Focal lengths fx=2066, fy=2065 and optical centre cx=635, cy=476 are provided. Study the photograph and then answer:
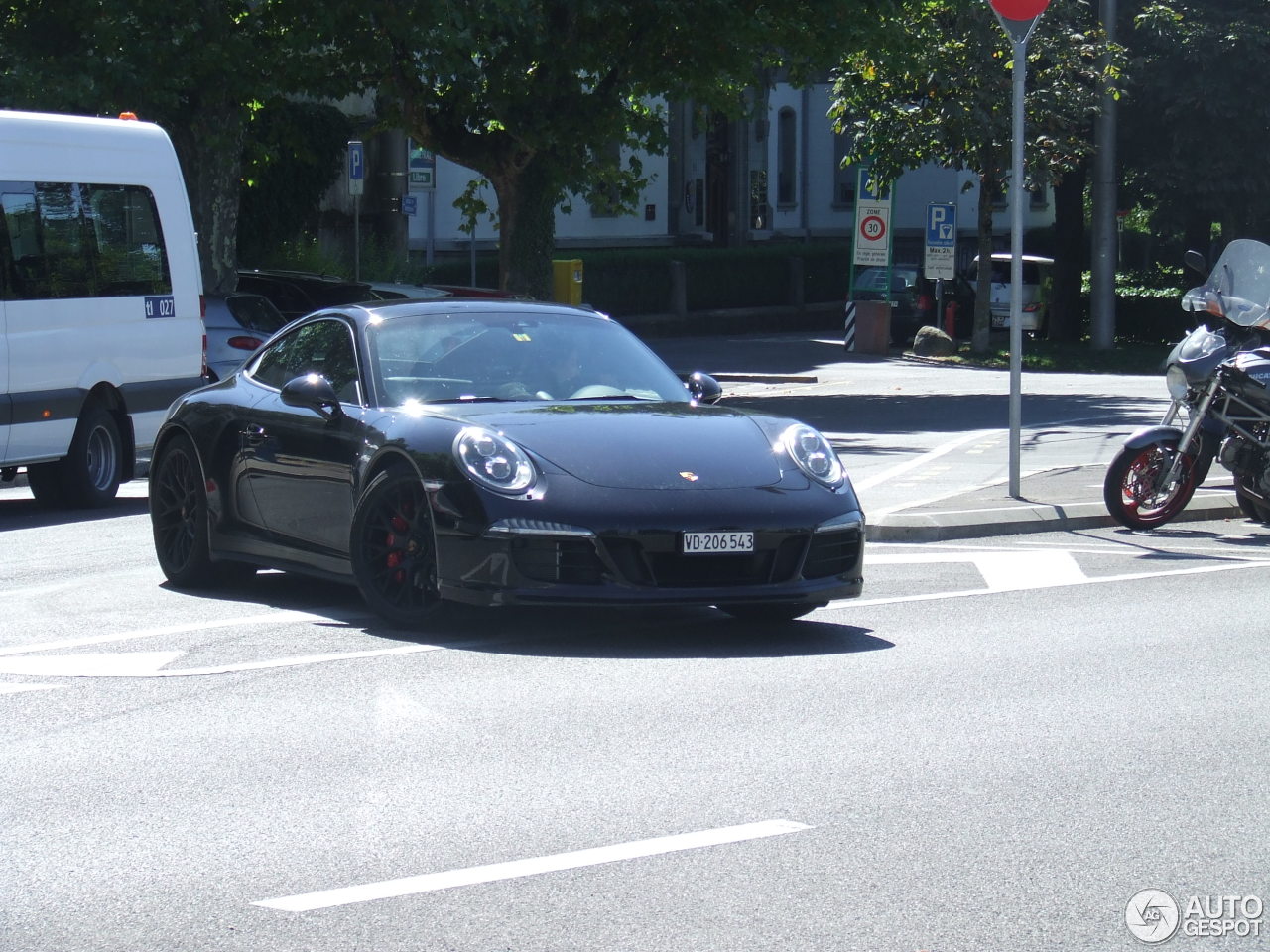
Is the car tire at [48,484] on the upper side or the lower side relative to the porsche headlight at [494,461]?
lower

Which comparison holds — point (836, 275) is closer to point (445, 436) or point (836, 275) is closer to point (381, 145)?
point (381, 145)

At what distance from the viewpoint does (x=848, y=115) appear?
37.3 m

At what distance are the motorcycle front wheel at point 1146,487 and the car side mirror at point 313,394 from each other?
18.4ft

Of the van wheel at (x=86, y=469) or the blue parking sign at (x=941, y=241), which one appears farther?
the blue parking sign at (x=941, y=241)

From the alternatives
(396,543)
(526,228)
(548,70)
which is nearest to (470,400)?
(396,543)

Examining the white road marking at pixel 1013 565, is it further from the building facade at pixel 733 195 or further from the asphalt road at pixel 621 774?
the building facade at pixel 733 195

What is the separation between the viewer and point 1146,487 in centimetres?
1276

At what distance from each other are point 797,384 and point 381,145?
1296 centimetres

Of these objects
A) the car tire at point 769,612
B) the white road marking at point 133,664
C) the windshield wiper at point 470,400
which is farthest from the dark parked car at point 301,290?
the white road marking at point 133,664

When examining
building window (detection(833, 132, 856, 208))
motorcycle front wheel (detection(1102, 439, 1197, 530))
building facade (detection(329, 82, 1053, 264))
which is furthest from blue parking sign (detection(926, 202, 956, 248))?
motorcycle front wheel (detection(1102, 439, 1197, 530))

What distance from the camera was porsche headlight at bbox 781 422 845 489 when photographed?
8477 millimetres

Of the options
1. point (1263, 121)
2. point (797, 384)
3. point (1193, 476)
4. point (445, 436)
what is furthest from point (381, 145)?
point (445, 436)

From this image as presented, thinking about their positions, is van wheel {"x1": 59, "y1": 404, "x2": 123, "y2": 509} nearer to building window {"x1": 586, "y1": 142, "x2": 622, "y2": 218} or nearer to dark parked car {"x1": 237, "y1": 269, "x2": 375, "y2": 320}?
dark parked car {"x1": 237, "y1": 269, "x2": 375, "y2": 320}

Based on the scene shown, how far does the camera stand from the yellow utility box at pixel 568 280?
31.6 m
